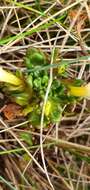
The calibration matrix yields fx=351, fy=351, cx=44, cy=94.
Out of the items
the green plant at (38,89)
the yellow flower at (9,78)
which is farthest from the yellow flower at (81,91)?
the yellow flower at (9,78)

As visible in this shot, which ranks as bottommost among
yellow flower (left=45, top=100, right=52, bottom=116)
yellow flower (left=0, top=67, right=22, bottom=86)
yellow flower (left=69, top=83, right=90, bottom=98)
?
yellow flower (left=45, top=100, right=52, bottom=116)

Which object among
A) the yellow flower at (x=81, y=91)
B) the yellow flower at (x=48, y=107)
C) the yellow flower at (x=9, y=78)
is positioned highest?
the yellow flower at (x=9, y=78)

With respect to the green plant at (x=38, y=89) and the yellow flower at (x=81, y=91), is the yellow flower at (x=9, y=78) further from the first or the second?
the yellow flower at (x=81, y=91)

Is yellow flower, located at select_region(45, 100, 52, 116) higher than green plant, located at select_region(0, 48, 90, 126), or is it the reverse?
green plant, located at select_region(0, 48, 90, 126)

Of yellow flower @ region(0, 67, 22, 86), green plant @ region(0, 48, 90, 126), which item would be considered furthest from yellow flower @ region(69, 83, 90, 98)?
yellow flower @ region(0, 67, 22, 86)

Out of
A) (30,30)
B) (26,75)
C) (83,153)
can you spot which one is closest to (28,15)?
(30,30)

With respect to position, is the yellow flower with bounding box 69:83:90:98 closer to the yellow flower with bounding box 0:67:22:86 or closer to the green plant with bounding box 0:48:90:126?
the green plant with bounding box 0:48:90:126

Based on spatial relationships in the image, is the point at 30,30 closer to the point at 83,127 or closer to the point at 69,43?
the point at 69,43

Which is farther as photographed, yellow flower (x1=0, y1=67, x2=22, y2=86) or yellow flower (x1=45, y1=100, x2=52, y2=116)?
yellow flower (x1=45, y1=100, x2=52, y2=116)
